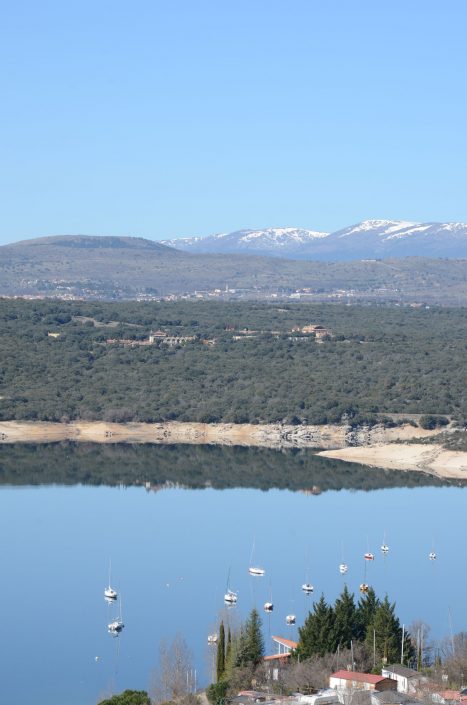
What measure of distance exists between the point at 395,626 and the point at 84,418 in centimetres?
6297

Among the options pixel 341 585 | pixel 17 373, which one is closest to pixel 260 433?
pixel 17 373

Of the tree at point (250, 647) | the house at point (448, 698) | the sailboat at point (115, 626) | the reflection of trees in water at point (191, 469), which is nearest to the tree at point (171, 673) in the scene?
the tree at point (250, 647)

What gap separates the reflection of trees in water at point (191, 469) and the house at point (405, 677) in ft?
119

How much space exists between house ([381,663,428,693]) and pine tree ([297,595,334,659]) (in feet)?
6.03

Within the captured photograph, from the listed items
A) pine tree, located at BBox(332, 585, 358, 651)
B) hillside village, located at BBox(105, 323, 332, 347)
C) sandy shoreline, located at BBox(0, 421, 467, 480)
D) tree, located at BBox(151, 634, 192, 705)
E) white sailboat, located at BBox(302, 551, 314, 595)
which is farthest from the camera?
hillside village, located at BBox(105, 323, 332, 347)

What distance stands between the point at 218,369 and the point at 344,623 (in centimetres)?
7456

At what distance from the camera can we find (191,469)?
77625 mm

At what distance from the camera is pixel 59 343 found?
118 metres

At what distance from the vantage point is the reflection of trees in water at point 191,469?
73.6 meters

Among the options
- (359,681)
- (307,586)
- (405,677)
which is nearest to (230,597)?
(307,586)

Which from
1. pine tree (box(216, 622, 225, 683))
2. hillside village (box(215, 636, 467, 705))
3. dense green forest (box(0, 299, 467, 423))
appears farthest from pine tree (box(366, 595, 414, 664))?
dense green forest (box(0, 299, 467, 423))

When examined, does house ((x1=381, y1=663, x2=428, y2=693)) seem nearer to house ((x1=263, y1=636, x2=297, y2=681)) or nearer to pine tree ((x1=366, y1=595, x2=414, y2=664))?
pine tree ((x1=366, y1=595, x2=414, y2=664))

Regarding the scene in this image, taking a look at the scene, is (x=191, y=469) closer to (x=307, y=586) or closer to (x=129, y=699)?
(x=307, y=586)

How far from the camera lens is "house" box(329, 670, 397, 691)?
33.0 meters
